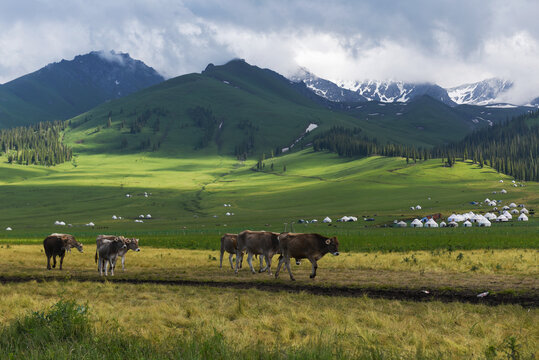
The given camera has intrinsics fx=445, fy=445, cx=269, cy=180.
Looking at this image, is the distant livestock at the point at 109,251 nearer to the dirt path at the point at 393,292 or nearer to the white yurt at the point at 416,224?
the dirt path at the point at 393,292

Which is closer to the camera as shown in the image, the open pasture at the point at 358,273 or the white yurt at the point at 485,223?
the open pasture at the point at 358,273

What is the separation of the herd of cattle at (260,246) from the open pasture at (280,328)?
5570mm

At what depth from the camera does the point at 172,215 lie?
17612 cm

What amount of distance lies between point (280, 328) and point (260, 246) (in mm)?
16738

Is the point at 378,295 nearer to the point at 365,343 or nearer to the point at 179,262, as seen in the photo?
the point at 365,343

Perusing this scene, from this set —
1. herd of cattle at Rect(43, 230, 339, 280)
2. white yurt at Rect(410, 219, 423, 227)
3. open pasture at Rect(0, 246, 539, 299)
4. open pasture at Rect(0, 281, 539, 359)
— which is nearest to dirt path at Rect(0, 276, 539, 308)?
open pasture at Rect(0, 246, 539, 299)

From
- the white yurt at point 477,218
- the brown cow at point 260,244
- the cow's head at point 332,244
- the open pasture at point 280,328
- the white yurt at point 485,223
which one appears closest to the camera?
the open pasture at point 280,328

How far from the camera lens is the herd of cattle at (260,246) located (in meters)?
27.6

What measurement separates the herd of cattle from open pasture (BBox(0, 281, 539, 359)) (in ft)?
18.3

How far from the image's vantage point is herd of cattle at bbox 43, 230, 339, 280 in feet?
90.5

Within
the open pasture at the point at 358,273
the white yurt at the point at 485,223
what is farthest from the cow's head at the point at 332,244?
the white yurt at the point at 485,223

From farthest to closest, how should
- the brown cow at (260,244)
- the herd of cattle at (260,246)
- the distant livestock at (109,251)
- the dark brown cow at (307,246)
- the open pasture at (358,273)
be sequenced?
the distant livestock at (109,251) < the brown cow at (260,244) < the herd of cattle at (260,246) < the dark brown cow at (307,246) < the open pasture at (358,273)

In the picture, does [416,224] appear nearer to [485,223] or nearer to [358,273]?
[485,223]

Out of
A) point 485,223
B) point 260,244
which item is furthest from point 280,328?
point 485,223
